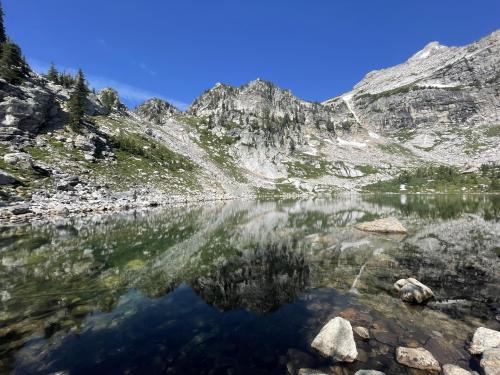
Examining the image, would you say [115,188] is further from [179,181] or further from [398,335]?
[398,335]

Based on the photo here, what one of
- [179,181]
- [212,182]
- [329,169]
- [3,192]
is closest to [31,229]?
[3,192]

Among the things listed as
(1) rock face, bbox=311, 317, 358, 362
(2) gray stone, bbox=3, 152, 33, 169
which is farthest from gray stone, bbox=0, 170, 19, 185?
(1) rock face, bbox=311, 317, 358, 362

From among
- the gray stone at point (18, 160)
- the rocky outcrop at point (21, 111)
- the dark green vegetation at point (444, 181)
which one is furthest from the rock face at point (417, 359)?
the dark green vegetation at point (444, 181)

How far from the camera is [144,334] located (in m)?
12.1

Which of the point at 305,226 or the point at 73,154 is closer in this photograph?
the point at 305,226

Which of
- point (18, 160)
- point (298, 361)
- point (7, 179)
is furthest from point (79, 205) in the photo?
point (298, 361)

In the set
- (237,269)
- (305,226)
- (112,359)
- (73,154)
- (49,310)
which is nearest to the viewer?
(112,359)

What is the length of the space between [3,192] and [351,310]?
181 feet

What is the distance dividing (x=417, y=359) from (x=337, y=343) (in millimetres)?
2748

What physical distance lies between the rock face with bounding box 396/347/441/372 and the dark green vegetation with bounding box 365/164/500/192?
600 feet

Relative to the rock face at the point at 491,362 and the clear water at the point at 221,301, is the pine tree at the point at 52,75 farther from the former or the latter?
the rock face at the point at 491,362

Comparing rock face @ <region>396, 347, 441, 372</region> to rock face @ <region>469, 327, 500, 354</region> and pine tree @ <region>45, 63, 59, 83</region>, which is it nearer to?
rock face @ <region>469, 327, 500, 354</region>

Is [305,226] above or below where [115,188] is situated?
below

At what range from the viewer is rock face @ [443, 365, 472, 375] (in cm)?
940
